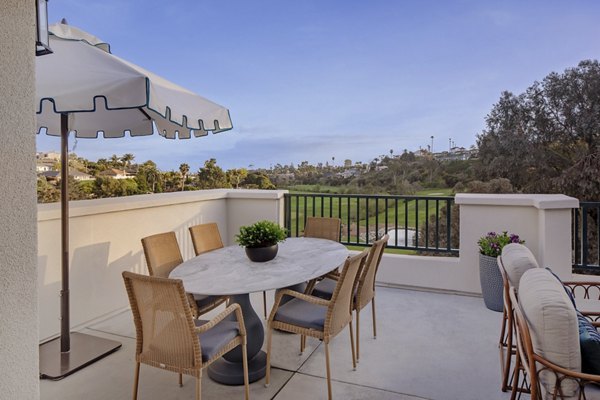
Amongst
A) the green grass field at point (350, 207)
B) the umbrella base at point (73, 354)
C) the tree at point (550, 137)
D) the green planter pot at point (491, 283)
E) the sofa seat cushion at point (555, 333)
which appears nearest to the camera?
the sofa seat cushion at point (555, 333)

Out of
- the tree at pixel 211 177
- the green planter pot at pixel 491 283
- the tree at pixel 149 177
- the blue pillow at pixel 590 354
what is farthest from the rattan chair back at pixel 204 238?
the tree at pixel 149 177

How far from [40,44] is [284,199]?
431 centimetres

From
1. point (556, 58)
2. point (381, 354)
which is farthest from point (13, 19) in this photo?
point (556, 58)

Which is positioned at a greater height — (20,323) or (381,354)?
(20,323)

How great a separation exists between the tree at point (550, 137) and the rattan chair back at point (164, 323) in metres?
10.4

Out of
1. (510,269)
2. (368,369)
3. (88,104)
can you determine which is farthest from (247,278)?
(510,269)

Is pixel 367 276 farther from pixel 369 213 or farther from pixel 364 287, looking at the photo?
pixel 369 213

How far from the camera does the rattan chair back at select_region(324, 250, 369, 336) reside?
2414 mm

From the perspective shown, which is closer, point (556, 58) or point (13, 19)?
point (13, 19)

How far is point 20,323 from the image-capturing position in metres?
1.27

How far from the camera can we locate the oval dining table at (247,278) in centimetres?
244

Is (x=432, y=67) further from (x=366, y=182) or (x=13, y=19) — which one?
(x=13, y=19)

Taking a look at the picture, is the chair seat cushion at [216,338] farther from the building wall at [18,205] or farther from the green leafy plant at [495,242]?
the green leafy plant at [495,242]

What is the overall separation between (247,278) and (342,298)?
0.63 metres
